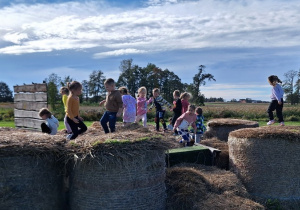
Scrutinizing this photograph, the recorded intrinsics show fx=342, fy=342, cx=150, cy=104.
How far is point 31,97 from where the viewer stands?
12500mm

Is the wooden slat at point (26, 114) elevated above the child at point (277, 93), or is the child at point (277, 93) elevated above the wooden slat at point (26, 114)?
the child at point (277, 93)

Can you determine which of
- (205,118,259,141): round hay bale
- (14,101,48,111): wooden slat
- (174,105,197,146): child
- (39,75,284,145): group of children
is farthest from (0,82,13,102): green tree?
(174,105,197,146): child

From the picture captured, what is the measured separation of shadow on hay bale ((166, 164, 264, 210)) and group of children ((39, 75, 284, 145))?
2.30m

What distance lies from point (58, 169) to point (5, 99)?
84810 mm

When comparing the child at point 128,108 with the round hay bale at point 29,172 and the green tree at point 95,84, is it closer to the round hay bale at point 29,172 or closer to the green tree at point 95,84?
the round hay bale at point 29,172

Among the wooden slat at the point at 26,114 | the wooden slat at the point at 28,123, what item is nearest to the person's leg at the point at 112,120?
the wooden slat at the point at 28,123

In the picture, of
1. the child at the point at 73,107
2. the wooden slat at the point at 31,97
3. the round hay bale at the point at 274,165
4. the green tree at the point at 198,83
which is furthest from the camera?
the green tree at the point at 198,83

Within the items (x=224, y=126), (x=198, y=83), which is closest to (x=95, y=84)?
(x=198, y=83)

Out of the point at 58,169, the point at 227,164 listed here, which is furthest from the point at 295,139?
the point at 58,169

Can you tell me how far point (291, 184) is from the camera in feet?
22.5

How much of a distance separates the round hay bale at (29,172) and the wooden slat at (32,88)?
6.67m

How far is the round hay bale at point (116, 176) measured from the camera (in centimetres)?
495

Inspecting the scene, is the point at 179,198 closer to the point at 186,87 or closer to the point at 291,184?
the point at 291,184

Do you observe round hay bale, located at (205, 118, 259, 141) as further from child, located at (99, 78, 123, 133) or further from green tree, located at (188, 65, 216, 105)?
green tree, located at (188, 65, 216, 105)
